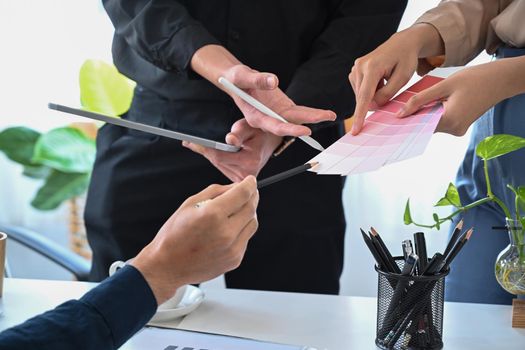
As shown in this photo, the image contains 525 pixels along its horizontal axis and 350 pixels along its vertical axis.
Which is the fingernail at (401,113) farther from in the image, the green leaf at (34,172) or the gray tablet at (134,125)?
the green leaf at (34,172)

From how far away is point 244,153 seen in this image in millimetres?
1594

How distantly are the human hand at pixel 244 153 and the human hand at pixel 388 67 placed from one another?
0.29 metres

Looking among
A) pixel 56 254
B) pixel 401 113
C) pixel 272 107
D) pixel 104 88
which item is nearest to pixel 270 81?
pixel 272 107

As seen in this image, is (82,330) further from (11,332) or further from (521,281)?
(521,281)

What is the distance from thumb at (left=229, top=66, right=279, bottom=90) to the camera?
1410 mm

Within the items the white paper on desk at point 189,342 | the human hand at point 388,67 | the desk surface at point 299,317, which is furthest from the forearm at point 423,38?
the white paper on desk at point 189,342

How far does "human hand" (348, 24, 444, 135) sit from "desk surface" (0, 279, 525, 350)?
33 centimetres

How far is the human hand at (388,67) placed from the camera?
1.32 meters

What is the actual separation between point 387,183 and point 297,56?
1106mm

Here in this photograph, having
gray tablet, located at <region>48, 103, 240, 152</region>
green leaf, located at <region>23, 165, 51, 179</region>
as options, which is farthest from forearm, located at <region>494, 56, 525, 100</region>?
green leaf, located at <region>23, 165, 51, 179</region>

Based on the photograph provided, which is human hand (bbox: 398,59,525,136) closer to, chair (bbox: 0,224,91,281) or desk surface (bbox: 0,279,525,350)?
desk surface (bbox: 0,279,525,350)

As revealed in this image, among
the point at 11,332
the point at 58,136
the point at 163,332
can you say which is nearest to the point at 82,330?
the point at 11,332

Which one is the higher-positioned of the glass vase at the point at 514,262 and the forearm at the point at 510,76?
the forearm at the point at 510,76

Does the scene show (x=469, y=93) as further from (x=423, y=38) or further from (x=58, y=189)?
(x=58, y=189)
